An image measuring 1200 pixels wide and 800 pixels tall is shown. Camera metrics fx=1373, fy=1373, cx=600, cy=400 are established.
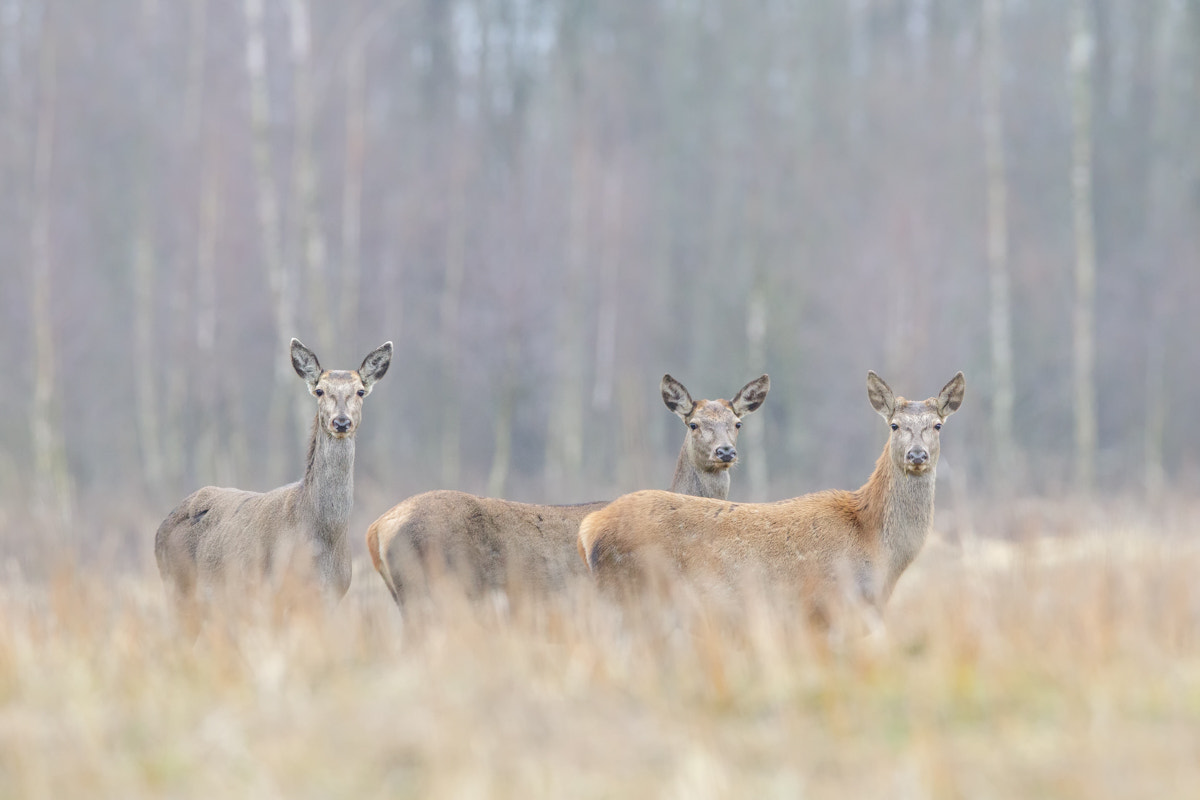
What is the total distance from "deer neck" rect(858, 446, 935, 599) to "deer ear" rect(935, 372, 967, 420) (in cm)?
59

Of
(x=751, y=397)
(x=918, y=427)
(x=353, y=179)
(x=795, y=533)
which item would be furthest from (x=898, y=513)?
(x=353, y=179)

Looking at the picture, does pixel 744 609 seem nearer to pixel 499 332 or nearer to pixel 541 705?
pixel 541 705

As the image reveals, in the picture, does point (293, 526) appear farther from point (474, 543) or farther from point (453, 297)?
point (453, 297)

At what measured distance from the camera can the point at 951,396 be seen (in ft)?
27.2

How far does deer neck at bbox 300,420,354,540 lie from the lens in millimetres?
8164

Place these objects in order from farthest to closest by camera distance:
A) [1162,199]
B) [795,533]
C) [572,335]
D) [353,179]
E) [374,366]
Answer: [1162,199] < [572,335] < [353,179] < [374,366] < [795,533]

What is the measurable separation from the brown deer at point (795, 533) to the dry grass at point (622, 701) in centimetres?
49

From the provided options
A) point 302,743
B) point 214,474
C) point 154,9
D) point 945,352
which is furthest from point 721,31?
point 302,743

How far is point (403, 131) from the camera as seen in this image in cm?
3111

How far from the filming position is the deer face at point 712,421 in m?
9.16

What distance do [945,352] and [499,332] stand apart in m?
8.82

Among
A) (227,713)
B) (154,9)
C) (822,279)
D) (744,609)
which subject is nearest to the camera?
(227,713)

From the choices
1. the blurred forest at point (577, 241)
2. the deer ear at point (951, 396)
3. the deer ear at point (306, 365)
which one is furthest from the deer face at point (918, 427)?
the blurred forest at point (577, 241)

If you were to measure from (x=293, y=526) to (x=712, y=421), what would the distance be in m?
2.89
